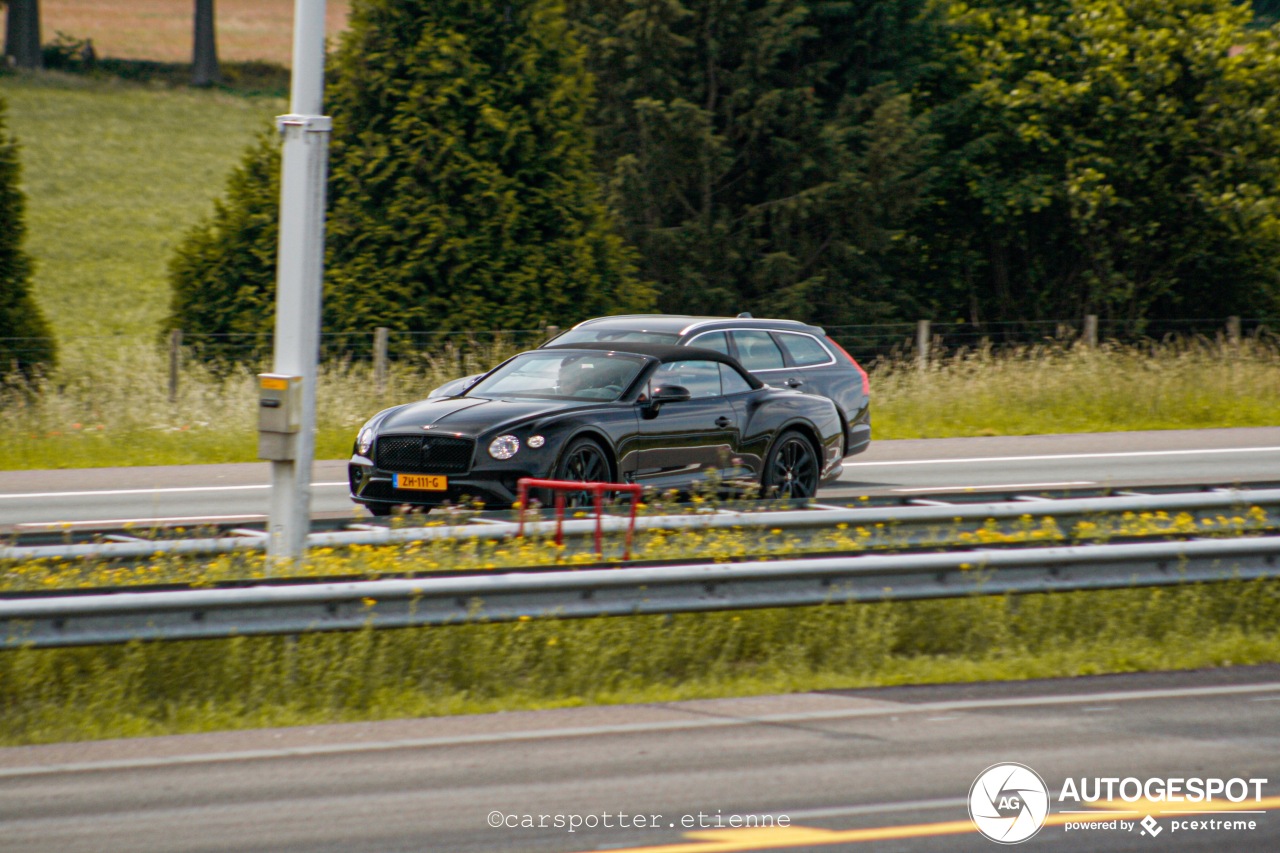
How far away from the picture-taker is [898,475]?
16672 millimetres

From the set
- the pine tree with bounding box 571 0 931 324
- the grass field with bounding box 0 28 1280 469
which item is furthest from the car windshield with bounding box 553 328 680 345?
the pine tree with bounding box 571 0 931 324

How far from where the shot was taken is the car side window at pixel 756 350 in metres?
15.0

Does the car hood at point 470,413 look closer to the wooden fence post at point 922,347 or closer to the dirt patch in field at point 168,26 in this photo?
the wooden fence post at point 922,347

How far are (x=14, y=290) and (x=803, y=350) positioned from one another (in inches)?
451

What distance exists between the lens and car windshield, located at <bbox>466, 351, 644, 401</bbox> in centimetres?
1246

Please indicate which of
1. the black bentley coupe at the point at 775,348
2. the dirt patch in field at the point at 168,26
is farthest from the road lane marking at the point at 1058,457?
the dirt patch in field at the point at 168,26

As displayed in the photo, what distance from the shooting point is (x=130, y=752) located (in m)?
6.87

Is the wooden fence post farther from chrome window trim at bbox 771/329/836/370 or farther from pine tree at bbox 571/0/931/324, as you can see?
chrome window trim at bbox 771/329/836/370

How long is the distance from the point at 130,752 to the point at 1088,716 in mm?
4517

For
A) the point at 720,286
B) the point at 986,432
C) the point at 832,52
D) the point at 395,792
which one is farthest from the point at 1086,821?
the point at 832,52

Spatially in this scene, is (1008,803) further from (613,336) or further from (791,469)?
(613,336)

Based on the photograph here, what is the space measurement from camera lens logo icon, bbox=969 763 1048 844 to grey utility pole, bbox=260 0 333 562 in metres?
4.39

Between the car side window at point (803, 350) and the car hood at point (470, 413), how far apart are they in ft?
12.5

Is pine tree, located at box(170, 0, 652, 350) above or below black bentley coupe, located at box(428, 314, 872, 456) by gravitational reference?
above
